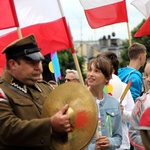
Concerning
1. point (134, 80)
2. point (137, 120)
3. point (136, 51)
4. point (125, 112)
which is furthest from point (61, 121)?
point (136, 51)

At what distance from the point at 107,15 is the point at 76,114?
198 inches

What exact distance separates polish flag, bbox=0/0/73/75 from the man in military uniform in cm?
170

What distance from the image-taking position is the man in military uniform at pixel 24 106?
145 inches

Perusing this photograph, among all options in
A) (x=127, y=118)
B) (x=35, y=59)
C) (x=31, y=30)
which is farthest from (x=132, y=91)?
(x=35, y=59)

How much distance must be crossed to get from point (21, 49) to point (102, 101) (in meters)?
1.44

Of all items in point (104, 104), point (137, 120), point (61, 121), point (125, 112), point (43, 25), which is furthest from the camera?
point (43, 25)

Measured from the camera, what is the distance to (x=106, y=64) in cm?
516

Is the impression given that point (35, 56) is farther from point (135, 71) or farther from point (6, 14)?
point (135, 71)

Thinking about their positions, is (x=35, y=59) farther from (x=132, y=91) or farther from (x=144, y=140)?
(x=132, y=91)

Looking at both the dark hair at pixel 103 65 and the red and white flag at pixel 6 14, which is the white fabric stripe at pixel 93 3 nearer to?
the red and white flag at pixel 6 14

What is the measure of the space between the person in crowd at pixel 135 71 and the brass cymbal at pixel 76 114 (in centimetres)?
300

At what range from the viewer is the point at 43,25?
6.33 metres

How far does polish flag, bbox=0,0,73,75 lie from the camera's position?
19.3 ft

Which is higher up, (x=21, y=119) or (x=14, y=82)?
(x=14, y=82)
